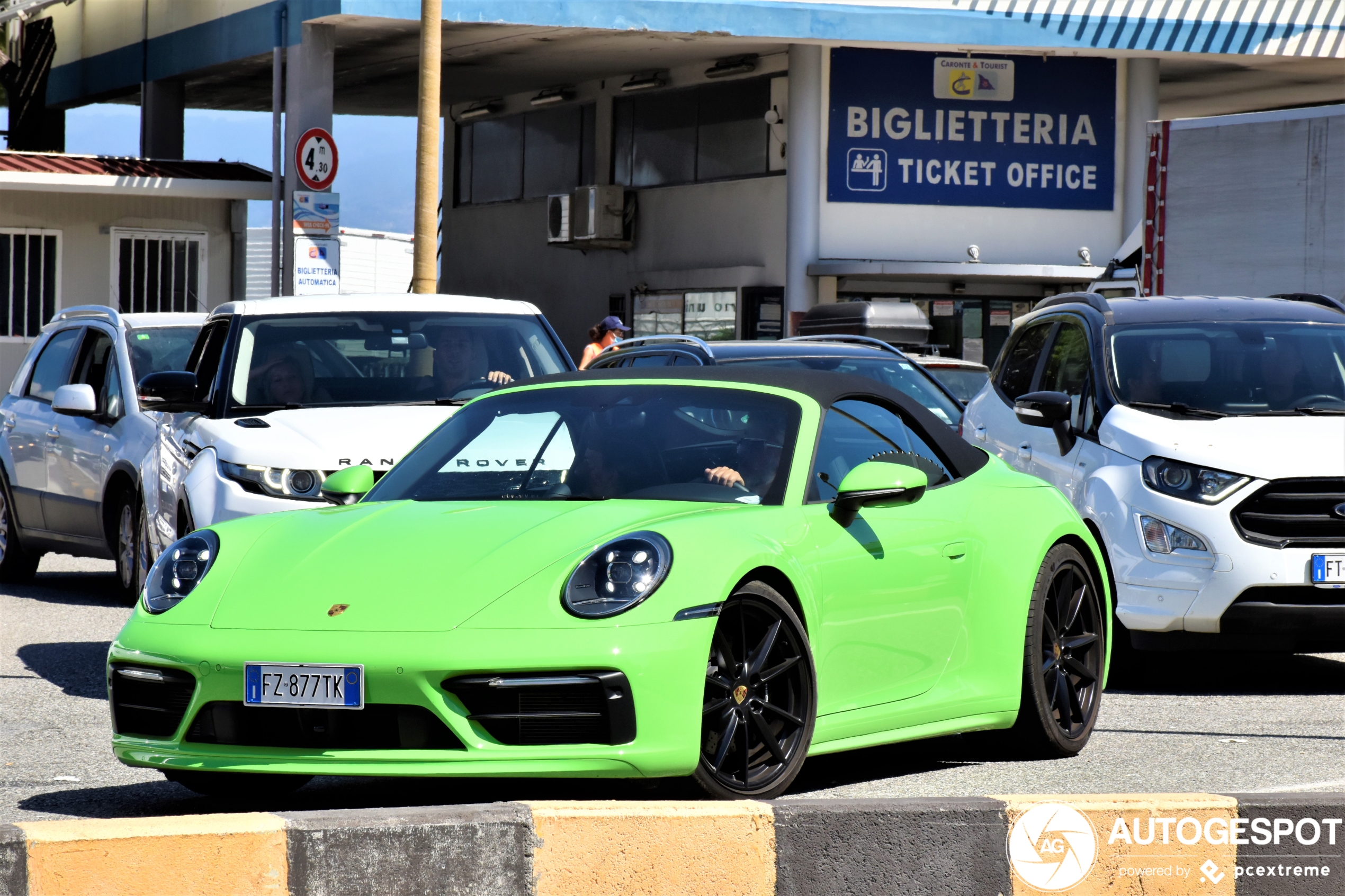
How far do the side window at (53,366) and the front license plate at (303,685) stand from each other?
26.6 ft

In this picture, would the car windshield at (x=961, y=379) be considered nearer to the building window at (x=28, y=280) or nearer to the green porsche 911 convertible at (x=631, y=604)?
the green porsche 911 convertible at (x=631, y=604)

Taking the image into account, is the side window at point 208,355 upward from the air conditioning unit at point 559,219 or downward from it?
downward

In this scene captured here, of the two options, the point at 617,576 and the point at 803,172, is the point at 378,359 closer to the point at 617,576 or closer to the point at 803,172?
the point at 617,576

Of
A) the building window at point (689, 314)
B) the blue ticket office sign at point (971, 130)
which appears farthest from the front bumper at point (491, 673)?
the building window at point (689, 314)

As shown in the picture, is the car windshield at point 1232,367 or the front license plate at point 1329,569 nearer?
the front license plate at point 1329,569

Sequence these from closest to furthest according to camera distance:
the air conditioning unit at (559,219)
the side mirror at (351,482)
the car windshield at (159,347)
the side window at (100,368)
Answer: the side mirror at (351,482) < the side window at (100,368) < the car windshield at (159,347) < the air conditioning unit at (559,219)

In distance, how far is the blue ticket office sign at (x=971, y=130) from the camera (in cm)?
2777

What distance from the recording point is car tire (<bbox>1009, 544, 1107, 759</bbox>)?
6.87m

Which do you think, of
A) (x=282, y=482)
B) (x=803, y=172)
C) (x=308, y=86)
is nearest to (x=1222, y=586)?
(x=282, y=482)

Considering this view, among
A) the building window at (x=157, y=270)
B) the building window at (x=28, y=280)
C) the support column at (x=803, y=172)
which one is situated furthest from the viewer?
the building window at (x=157, y=270)

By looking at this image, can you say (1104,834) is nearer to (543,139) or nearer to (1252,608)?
(1252,608)

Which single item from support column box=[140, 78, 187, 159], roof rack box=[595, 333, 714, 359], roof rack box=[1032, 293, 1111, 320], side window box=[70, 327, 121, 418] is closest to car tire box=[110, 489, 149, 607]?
side window box=[70, 327, 121, 418]

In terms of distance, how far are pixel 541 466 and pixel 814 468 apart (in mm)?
880

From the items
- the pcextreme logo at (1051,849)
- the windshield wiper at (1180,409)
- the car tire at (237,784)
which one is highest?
the windshield wiper at (1180,409)
